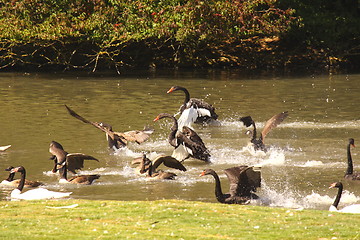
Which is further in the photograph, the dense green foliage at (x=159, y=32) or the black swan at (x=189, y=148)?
the dense green foliage at (x=159, y=32)

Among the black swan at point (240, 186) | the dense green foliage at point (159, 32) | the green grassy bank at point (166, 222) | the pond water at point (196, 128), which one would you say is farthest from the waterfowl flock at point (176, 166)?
the dense green foliage at point (159, 32)

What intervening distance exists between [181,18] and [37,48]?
6651 mm

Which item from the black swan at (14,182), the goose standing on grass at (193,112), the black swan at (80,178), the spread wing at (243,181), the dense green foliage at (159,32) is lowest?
the black swan at (14,182)

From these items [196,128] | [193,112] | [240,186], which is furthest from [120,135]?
[196,128]

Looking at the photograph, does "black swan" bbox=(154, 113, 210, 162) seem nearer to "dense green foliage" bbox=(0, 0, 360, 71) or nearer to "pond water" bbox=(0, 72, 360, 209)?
"pond water" bbox=(0, 72, 360, 209)

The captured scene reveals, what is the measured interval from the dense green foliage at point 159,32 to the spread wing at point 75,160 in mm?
18131

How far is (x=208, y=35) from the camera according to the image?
32562mm

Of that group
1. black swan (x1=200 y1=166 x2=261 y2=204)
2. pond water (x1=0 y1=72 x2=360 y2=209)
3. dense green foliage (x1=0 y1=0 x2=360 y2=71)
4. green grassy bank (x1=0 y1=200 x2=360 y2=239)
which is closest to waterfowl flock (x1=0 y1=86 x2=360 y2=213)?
black swan (x1=200 y1=166 x2=261 y2=204)

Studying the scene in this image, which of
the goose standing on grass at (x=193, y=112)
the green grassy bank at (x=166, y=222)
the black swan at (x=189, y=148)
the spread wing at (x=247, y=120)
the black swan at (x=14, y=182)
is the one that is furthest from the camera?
the goose standing on grass at (x=193, y=112)

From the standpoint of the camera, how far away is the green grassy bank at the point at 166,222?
8227 mm

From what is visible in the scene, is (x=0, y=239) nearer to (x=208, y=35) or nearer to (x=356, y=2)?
(x=208, y=35)

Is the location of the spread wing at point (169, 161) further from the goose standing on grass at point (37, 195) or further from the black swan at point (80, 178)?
the goose standing on grass at point (37, 195)

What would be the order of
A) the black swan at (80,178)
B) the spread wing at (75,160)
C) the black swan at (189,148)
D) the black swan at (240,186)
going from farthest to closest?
1. the black swan at (189,148)
2. the spread wing at (75,160)
3. the black swan at (80,178)
4. the black swan at (240,186)

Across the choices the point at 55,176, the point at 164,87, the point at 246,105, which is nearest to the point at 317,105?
the point at 246,105
